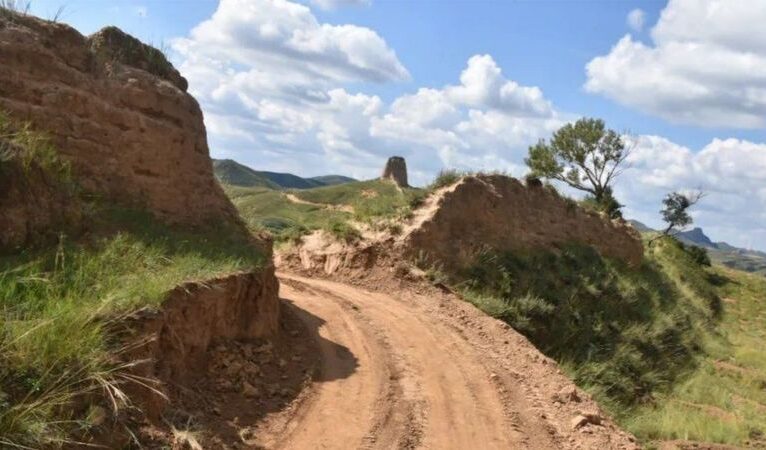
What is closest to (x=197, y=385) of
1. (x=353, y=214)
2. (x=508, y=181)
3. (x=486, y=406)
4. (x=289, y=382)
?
(x=289, y=382)

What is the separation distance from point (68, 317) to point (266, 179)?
10713 cm

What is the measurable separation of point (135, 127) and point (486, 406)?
5867 mm

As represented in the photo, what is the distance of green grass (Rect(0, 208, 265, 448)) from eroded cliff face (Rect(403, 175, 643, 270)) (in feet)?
27.4

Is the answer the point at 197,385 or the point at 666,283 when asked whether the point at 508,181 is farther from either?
the point at 197,385

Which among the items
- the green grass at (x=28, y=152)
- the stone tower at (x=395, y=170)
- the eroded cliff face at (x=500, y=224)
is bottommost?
the green grass at (x=28, y=152)

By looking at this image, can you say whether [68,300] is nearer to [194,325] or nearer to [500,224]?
[194,325]

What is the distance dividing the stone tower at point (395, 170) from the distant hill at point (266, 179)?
12392mm

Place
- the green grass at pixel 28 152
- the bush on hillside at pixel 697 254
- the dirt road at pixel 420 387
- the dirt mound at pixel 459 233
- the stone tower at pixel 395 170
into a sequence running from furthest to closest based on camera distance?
the stone tower at pixel 395 170 < the bush on hillside at pixel 697 254 < the dirt mound at pixel 459 233 < the dirt road at pixel 420 387 < the green grass at pixel 28 152

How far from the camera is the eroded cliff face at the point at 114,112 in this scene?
24.6 feet

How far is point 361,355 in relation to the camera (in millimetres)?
8672

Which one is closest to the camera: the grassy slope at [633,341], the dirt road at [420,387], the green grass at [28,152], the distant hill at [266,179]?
the green grass at [28,152]

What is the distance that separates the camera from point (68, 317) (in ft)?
13.9

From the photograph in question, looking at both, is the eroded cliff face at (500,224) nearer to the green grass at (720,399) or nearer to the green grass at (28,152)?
the green grass at (720,399)

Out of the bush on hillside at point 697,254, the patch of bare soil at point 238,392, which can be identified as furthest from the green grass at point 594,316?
the bush on hillside at point 697,254
